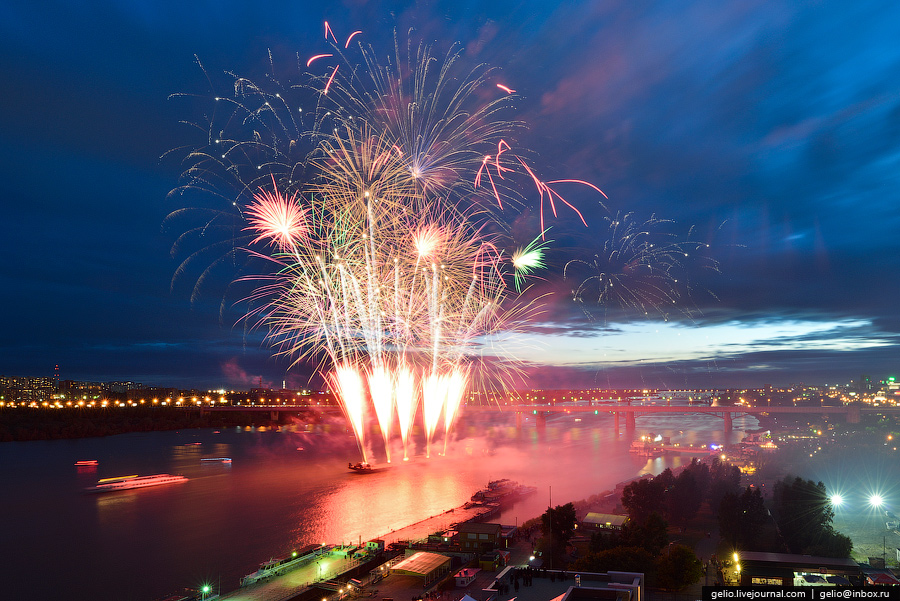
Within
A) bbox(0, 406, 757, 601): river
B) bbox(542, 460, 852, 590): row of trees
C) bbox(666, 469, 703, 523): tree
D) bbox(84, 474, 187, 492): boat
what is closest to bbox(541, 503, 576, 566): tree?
bbox(542, 460, 852, 590): row of trees

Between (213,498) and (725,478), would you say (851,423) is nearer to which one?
(725,478)

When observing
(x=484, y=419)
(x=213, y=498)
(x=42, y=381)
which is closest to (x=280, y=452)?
(x=213, y=498)

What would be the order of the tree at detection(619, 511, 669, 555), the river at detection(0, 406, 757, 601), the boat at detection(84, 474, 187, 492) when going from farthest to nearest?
the boat at detection(84, 474, 187, 492) < the river at detection(0, 406, 757, 601) < the tree at detection(619, 511, 669, 555)

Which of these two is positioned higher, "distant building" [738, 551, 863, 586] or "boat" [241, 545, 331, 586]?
"boat" [241, 545, 331, 586]

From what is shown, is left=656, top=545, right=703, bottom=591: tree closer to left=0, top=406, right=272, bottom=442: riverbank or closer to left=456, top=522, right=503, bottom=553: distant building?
left=456, top=522, right=503, bottom=553: distant building

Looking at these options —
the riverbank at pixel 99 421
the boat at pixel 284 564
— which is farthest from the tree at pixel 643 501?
the riverbank at pixel 99 421

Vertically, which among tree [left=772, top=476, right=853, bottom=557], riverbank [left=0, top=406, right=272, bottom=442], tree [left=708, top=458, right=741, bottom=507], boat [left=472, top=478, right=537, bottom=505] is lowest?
boat [left=472, top=478, right=537, bottom=505]

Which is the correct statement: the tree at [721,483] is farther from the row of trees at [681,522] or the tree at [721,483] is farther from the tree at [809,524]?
the tree at [809,524]
